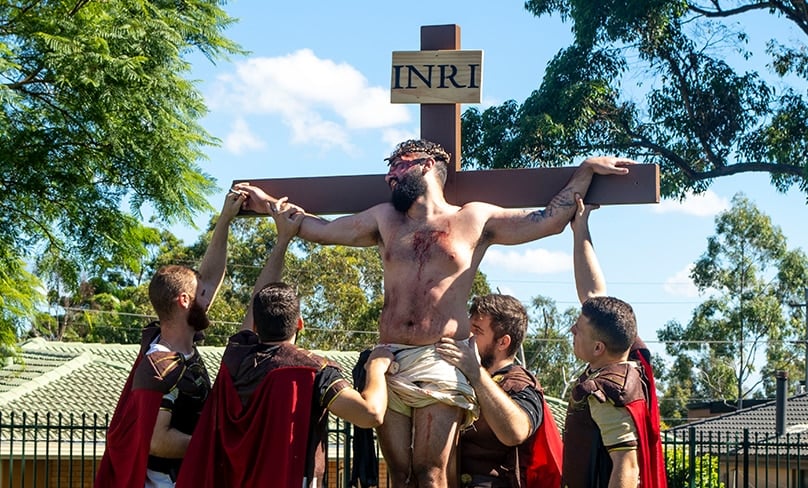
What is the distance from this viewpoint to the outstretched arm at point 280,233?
6250 millimetres

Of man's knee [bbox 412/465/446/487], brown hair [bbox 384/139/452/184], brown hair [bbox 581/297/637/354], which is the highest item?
brown hair [bbox 384/139/452/184]

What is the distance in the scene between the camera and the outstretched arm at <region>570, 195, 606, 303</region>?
19.7ft

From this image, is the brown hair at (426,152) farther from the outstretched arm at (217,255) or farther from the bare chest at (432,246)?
the outstretched arm at (217,255)

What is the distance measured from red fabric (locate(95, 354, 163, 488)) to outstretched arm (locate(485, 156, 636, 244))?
186 centimetres

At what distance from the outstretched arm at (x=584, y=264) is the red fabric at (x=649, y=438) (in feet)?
1.56

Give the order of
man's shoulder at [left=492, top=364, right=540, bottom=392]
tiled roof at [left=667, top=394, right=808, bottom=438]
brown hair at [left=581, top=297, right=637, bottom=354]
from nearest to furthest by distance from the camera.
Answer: brown hair at [left=581, top=297, right=637, bottom=354], man's shoulder at [left=492, top=364, right=540, bottom=392], tiled roof at [left=667, top=394, right=808, bottom=438]

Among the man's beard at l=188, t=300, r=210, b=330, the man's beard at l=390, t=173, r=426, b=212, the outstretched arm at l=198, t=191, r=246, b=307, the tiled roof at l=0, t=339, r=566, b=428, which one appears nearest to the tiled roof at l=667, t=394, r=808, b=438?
the tiled roof at l=0, t=339, r=566, b=428

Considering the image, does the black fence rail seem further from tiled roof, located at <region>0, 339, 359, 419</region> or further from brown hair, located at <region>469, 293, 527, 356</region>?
tiled roof, located at <region>0, 339, 359, 419</region>

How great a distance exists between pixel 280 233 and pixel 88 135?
612 centimetres

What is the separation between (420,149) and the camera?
6242 mm

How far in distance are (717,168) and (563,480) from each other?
1407 centimetres

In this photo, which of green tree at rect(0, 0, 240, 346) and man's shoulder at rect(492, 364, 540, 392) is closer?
man's shoulder at rect(492, 364, 540, 392)

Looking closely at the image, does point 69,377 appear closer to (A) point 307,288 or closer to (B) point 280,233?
(A) point 307,288

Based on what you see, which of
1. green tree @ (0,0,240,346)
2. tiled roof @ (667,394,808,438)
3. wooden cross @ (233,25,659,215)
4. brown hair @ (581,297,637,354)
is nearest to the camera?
brown hair @ (581,297,637,354)
